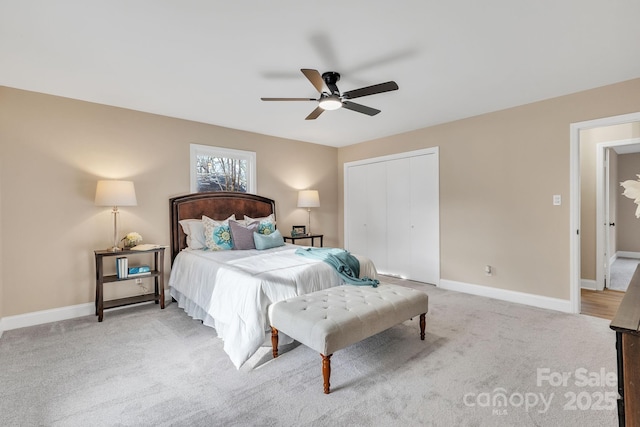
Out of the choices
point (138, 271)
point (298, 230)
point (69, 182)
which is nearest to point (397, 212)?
point (298, 230)

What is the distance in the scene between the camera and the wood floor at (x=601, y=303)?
346 cm

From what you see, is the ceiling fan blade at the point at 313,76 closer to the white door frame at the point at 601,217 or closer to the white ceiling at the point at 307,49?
the white ceiling at the point at 307,49

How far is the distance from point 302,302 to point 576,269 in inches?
126

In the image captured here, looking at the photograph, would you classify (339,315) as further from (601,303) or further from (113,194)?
(601,303)

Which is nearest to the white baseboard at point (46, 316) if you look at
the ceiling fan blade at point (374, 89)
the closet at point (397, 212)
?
the ceiling fan blade at point (374, 89)

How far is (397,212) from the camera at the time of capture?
17.3ft

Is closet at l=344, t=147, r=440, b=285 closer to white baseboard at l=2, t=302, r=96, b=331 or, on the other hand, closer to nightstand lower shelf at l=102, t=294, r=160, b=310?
nightstand lower shelf at l=102, t=294, r=160, b=310

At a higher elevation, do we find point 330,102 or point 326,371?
point 330,102

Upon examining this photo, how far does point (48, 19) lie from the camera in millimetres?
2033

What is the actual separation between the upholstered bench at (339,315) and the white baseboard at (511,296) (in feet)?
6.19

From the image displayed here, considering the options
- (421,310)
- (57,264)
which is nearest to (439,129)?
(421,310)

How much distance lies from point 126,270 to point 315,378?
2603mm

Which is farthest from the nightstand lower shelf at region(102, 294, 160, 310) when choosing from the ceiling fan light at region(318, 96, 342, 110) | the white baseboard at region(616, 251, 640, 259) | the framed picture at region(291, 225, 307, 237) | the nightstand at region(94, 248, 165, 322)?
the white baseboard at region(616, 251, 640, 259)

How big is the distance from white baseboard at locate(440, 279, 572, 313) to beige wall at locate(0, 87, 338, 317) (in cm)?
410
